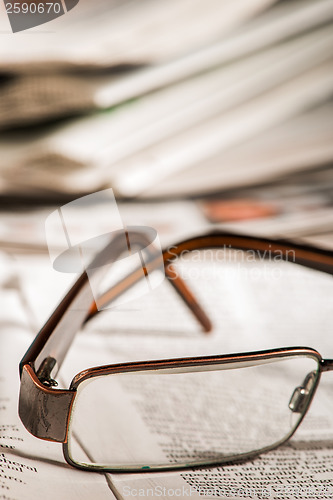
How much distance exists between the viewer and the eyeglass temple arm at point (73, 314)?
0.34m

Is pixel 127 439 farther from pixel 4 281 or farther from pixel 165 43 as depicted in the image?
pixel 165 43

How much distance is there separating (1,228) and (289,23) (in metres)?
0.46

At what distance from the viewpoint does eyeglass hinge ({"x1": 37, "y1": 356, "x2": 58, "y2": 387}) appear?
32 cm

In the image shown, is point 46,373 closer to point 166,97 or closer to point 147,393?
point 147,393

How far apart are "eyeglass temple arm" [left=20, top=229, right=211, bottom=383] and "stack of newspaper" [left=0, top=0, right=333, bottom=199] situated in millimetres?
177

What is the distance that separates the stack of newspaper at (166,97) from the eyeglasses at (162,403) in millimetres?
272

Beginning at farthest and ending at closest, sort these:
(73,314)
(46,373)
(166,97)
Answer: (166,97), (73,314), (46,373)

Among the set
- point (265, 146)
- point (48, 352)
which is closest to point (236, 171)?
point (265, 146)

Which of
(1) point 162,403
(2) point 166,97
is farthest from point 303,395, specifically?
(2) point 166,97

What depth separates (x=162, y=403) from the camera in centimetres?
38

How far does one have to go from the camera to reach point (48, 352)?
350 mm

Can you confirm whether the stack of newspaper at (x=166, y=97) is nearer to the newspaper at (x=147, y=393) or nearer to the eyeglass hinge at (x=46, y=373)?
the newspaper at (x=147, y=393)

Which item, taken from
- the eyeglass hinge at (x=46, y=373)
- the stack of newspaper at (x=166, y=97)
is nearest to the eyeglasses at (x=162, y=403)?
the eyeglass hinge at (x=46, y=373)

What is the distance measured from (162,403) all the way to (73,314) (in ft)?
0.36
